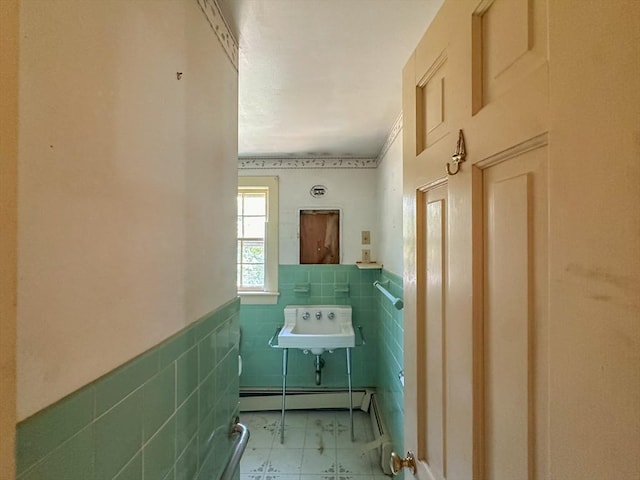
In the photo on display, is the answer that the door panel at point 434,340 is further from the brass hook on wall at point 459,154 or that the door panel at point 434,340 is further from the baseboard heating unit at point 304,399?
the baseboard heating unit at point 304,399

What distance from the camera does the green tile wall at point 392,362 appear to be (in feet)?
6.18

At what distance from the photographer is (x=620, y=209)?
0.30 metres

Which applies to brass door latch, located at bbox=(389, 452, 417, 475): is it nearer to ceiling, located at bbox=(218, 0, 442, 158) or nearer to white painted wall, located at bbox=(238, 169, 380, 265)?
ceiling, located at bbox=(218, 0, 442, 158)

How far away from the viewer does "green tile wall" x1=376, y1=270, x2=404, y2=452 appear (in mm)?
1883

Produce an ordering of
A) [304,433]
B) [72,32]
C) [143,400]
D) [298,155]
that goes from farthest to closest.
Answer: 1. [298,155]
2. [304,433]
3. [143,400]
4. [72,32]

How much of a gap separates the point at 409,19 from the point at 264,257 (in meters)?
2.29

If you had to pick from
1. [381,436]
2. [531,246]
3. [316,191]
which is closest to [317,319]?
[381,436]

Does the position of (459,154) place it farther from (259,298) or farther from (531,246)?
(259,298)

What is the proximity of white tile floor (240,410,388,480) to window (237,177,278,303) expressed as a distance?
1077 millimetres

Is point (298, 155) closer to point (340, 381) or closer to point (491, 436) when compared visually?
point (340, 381)

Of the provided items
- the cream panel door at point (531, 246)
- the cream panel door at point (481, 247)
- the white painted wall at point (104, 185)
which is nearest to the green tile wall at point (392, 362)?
the cream panel door at point (481, 247)

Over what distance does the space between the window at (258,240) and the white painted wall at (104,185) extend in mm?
2056

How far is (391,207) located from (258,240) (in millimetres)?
1384

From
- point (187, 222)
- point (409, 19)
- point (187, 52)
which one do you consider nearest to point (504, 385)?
point (187, 222)
